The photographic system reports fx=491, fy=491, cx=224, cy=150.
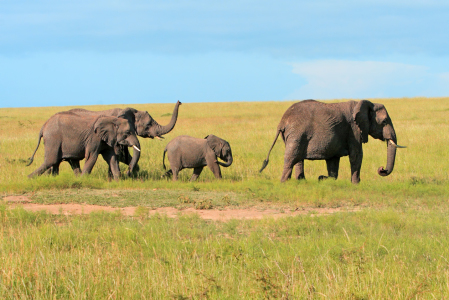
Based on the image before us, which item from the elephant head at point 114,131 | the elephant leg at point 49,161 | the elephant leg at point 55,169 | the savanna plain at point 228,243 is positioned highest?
the elephant head at point 114,131

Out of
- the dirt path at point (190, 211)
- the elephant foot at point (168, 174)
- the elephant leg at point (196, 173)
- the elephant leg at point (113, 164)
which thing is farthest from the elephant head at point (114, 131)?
the dirt path at point (190, 211)

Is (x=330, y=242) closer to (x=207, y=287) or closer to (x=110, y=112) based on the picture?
(x=207, y=287)

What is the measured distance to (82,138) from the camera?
42.8 ft

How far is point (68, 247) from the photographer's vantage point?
21.4 feet

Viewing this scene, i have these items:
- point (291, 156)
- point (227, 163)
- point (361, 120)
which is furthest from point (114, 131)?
point (361, 120)

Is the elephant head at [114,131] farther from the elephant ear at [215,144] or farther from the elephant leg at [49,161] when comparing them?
the elephant ear at [215,144]

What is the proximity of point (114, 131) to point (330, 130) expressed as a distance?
563cm

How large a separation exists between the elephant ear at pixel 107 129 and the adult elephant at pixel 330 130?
442cm

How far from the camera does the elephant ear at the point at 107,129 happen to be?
42.5ft

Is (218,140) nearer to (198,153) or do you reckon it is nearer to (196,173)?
(198,153)

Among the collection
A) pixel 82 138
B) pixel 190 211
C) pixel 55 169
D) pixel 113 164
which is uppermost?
pixel 82 138

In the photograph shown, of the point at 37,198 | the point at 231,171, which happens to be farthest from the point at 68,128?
the point at 231,171

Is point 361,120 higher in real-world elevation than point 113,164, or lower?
higher

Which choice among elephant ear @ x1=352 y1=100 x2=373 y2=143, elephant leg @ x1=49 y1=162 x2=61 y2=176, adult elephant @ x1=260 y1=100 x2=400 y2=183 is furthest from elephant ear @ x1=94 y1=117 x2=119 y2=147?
elephant ear @ x1=352 y1=100 x2=373 y2=143
